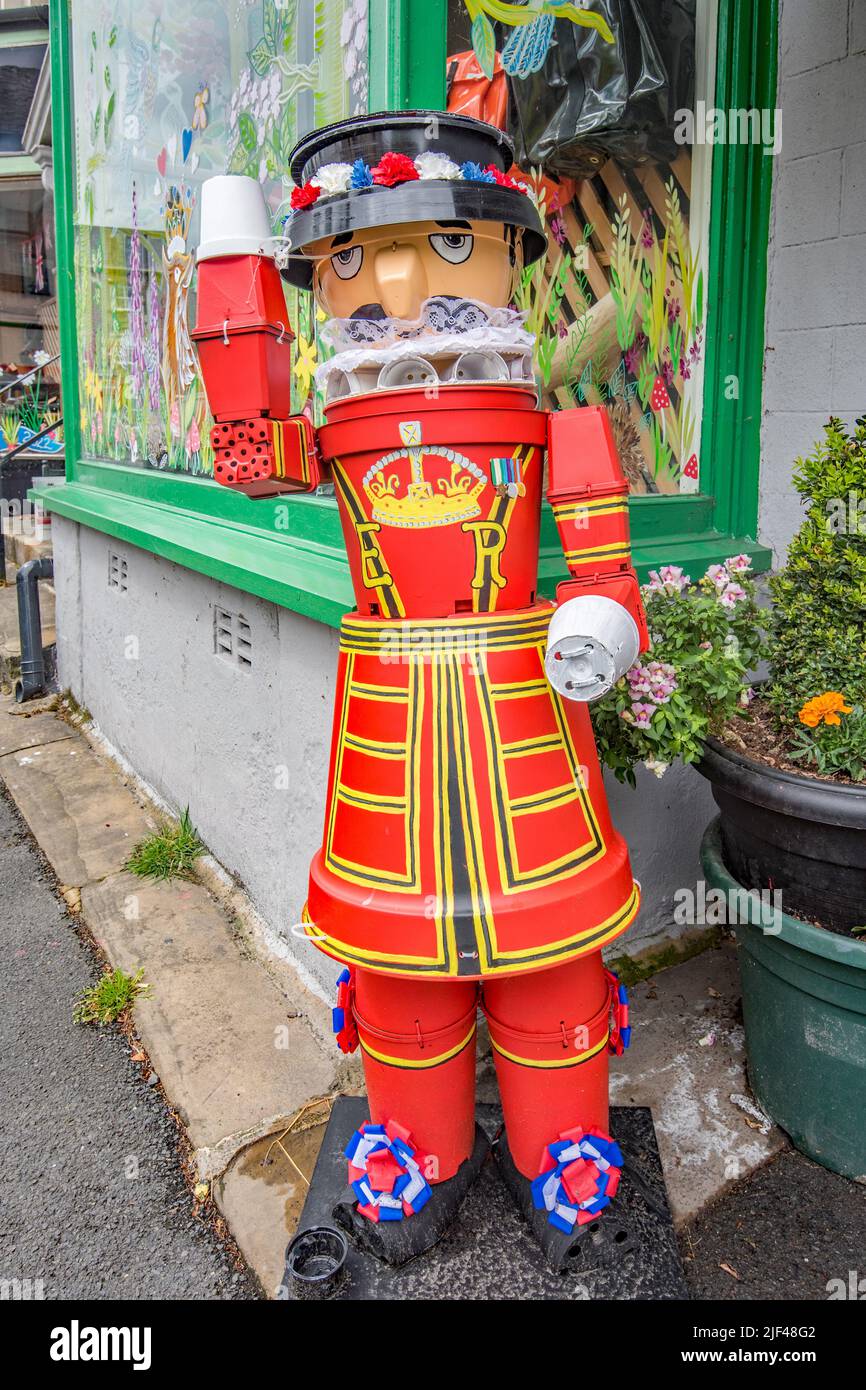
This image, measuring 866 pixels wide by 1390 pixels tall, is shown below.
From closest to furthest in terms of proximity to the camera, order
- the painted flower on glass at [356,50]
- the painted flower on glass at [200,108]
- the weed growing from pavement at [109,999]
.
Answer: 1. the painted flower on glass at [356,50]
2. the weed growing from pavement at [109,999]
3. the painted flower on glass at [200,108]

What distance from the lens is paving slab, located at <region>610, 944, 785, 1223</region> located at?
2.07 meters

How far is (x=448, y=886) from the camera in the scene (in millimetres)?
1569

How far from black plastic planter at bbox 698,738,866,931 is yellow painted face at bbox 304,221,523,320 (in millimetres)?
1076

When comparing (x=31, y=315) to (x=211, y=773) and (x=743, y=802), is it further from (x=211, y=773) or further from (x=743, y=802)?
(x=743, y=802)

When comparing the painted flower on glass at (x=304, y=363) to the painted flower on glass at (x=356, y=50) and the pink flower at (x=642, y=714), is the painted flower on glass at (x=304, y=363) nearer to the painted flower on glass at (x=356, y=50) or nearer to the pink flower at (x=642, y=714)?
the painted flower on glass at (x=356, y=50)

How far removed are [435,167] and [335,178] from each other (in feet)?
0.54

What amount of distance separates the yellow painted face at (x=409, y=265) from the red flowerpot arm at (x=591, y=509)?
0.28 m

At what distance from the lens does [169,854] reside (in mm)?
3551

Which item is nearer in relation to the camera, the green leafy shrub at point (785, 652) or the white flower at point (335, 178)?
the white flower at point (335, 178)

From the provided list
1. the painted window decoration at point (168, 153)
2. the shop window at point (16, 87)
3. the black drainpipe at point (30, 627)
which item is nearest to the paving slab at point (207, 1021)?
the painted window decoration at point (168, 153)

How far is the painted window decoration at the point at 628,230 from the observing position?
261cm

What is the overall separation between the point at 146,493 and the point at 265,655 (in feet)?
5.26

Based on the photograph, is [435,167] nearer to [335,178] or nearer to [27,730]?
[335,178]

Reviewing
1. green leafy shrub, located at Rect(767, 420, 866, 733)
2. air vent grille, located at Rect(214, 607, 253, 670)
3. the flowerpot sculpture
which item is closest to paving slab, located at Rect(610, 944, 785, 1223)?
the flowerpot sculpture
